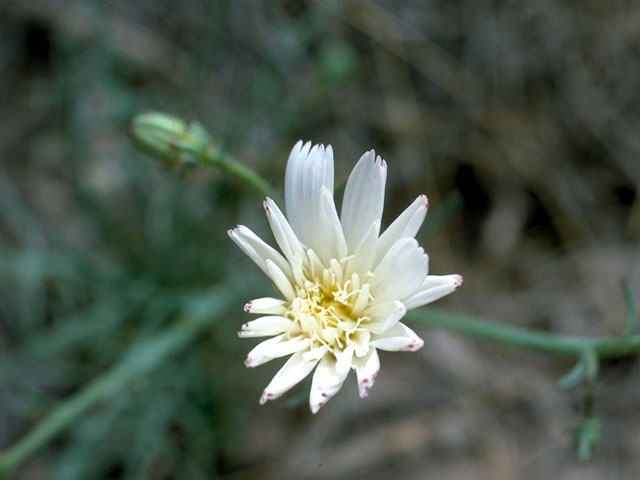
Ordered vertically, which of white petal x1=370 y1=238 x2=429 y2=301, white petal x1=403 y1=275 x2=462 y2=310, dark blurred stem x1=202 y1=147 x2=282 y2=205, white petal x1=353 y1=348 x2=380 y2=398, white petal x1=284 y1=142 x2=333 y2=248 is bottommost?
white petal x1=353 y1=348 x2=380 y2=398

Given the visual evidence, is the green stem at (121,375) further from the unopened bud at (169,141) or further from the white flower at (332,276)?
the white flower at (332,276)

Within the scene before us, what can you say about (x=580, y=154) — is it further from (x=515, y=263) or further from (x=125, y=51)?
(x=125, y=51)

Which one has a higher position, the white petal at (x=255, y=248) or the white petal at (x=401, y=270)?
the white petal at (x=255, y=248)

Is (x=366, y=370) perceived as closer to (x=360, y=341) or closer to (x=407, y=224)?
(x=360, y=341)

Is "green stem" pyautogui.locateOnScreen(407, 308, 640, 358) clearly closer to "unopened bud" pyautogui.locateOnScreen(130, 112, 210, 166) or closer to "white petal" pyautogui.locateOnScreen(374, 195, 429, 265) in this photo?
"white petal" pyautogui.locateOnScreen(374, 195, 429, 265)

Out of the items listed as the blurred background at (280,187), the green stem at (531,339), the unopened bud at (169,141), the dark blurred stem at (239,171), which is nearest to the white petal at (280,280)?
the dark blurred stem at (239,171)

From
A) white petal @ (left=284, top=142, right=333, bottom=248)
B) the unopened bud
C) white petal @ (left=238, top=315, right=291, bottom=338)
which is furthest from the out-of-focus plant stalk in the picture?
white petal @ (left=238, top=315, right=291, bottom=338)

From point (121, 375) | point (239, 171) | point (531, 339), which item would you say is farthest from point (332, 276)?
point (121, 375)
